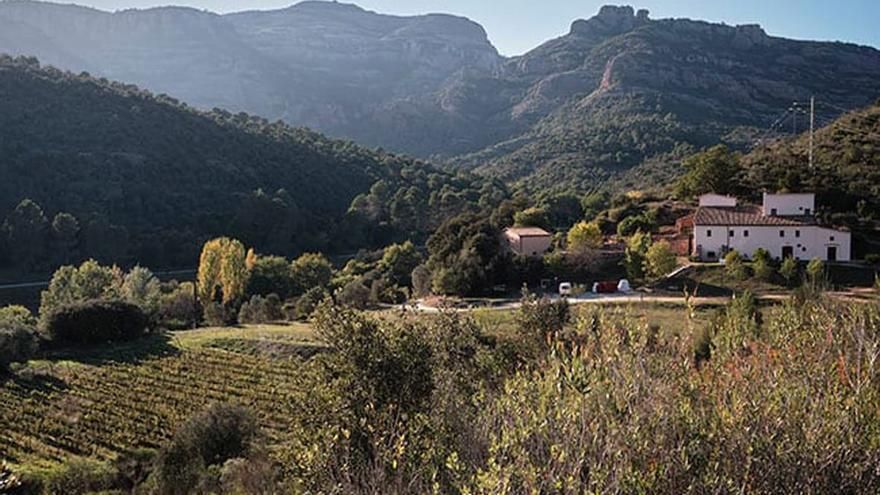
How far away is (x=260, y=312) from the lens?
144ft

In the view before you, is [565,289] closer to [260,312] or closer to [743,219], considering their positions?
[743,219]

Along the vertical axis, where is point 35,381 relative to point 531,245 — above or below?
below

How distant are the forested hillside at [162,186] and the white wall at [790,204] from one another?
34.5 m

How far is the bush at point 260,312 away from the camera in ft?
144

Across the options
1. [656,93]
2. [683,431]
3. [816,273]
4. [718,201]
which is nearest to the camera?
[683,431]

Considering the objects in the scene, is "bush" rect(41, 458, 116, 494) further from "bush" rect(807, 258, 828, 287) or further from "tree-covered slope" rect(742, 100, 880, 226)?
"tree-covered slope" rect(742, 100, 880, 226)

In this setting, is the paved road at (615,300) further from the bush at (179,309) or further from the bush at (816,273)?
the bush at (179,309)

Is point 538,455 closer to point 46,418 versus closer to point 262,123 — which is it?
point 46,418

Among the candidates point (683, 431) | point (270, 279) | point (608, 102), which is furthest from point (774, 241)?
point (608, 102)

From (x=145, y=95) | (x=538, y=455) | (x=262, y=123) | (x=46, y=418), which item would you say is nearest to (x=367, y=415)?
(x=538, y=455)

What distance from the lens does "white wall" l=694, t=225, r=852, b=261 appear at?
129 feet

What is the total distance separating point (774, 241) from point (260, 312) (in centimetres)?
3040

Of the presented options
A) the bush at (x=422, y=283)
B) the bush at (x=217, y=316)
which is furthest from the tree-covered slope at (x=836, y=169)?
the bush at (x=217, y=316)

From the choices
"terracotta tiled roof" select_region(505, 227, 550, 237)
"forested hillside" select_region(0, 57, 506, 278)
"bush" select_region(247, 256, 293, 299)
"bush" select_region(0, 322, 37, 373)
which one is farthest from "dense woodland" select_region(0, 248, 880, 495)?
"forested hillside" select_region(0, 57, 506, 278)
